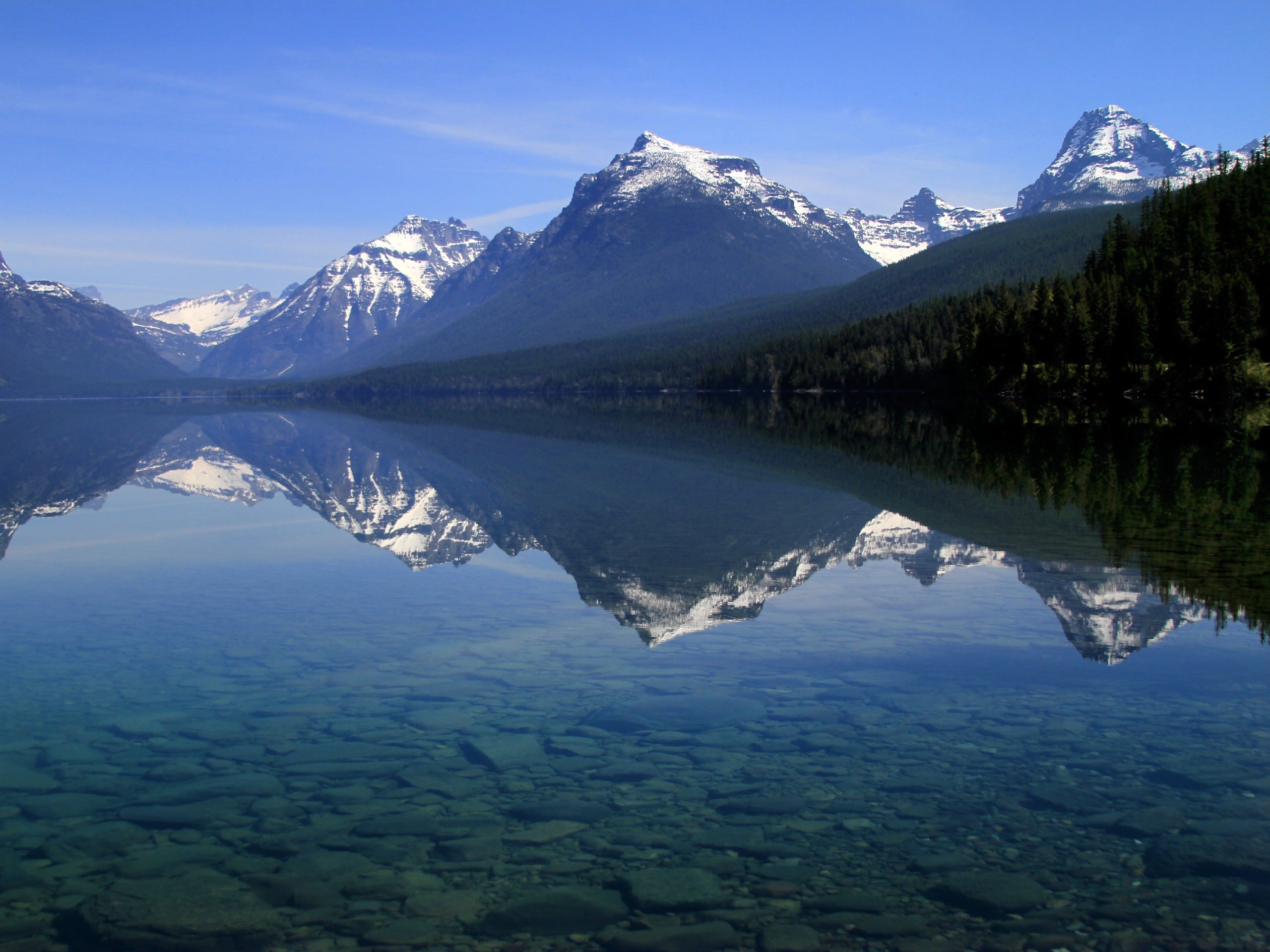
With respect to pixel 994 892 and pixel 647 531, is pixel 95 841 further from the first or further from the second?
pixel 647 531

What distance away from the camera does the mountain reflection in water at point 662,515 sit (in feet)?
71.5

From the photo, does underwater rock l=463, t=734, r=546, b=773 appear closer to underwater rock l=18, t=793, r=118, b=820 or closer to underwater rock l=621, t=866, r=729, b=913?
underwater rock l=621, t=866, r=729, b=913

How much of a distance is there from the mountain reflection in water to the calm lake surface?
0.82ft

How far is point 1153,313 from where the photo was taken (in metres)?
107

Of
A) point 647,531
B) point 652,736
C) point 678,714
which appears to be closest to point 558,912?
point 652,736

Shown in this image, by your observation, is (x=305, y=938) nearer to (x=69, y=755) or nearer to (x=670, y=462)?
(x=69, y=755)

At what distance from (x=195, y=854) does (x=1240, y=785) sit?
1163cm

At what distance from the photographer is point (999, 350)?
12625cm

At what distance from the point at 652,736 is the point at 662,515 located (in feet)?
76.0

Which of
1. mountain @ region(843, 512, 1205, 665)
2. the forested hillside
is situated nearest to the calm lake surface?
mountain @ region(843, 512, 1205, 665)

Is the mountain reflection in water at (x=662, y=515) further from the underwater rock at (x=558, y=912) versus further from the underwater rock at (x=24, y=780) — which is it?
the underwater rock at (x=24, y=780)

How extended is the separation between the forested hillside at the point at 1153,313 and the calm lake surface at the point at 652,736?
79623 mm

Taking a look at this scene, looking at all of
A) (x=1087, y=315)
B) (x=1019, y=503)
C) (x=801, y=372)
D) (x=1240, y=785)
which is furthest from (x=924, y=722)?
(x=801, y=372)

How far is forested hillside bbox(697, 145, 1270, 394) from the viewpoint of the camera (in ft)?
333
